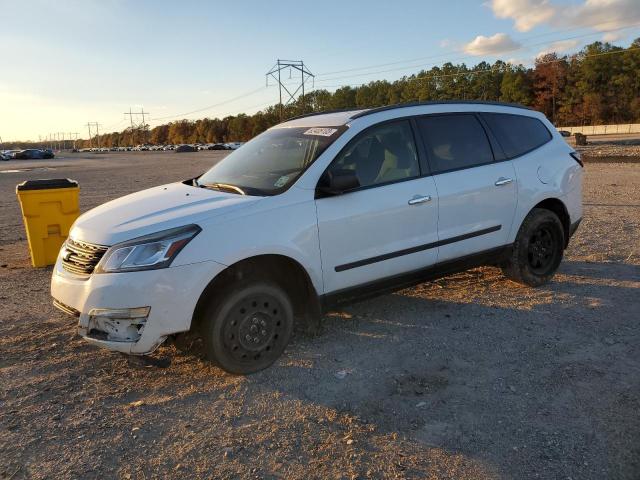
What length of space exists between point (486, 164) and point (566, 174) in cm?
123

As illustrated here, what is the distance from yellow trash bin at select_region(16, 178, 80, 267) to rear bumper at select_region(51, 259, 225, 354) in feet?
13.6

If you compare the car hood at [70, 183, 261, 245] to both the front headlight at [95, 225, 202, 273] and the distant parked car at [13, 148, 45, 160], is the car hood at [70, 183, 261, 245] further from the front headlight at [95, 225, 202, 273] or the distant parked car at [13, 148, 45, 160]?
the distant parked car at [13, 148, 45, 160]

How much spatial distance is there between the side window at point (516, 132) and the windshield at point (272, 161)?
1845mm

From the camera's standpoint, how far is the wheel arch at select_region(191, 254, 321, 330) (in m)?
3.68

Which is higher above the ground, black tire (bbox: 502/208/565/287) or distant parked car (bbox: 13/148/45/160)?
distant parked car (bbox: 13/148/45/160)

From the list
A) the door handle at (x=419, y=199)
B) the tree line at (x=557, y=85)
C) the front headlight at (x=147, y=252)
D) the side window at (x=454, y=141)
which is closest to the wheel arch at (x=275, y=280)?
the front headlight at (x=147, y=252)

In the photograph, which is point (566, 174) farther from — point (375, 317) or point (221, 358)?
point (221, 358)

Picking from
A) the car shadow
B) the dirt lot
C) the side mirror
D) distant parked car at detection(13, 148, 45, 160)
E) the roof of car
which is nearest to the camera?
the dirt lot

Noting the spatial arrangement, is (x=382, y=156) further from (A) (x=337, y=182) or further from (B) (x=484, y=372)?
(B) (x=484, y=372)

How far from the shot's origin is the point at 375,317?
16.3ft

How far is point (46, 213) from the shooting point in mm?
7152

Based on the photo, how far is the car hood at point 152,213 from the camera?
3.56 meters

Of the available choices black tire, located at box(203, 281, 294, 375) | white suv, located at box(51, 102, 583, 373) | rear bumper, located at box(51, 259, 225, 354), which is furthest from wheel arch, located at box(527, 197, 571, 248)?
rear bumper, located at box(51, 259, 225, 354)

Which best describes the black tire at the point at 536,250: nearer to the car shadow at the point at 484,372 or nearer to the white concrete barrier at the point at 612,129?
the car shadow at the point at 484,372
